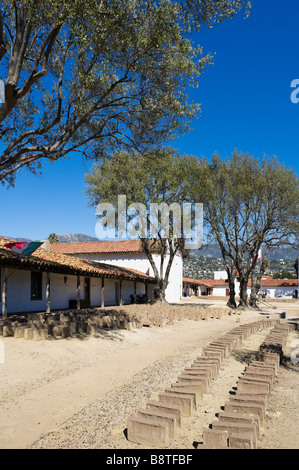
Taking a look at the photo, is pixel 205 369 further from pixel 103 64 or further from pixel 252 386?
pixel 103 64

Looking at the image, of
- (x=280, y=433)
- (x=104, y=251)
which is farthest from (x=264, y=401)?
(x=104, y=251)

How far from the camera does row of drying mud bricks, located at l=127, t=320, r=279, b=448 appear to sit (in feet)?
14.2

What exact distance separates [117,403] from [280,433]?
247cm

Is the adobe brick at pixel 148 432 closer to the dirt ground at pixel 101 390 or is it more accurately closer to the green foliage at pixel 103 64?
the dirt ground at pixel 101 390

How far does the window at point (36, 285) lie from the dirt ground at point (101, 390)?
Result: 31.5ft

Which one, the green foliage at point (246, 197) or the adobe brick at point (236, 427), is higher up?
the green foliage at point (246, 197)

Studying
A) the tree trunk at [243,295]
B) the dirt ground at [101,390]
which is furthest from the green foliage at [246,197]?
the dirt ground at [101,390]

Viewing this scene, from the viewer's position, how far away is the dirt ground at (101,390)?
461 centimetres

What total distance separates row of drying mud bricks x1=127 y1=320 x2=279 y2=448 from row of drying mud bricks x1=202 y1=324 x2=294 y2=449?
1.45 feet

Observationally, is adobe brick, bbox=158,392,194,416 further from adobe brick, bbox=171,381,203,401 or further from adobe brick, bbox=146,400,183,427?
adobe brick, bbox=171,381,203,401

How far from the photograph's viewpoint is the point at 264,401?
203 inches

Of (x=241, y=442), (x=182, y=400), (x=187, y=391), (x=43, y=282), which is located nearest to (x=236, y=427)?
(x=241, y=442)

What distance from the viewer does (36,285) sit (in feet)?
67.6

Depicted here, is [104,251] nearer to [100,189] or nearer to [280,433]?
[100,189]
